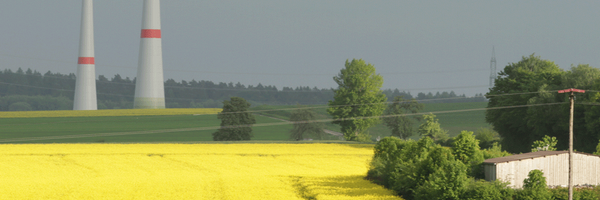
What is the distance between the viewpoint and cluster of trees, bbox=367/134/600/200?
36.9 meters

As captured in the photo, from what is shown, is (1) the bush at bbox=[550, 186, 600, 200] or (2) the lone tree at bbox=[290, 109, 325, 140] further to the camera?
(2) the lone tree at bbox=[290, 109, 325, 140]

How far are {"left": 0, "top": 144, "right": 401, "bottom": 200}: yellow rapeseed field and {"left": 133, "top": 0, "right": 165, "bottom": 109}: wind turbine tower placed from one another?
32.1 metres

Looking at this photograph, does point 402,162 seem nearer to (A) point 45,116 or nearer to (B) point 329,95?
(A) point 45,116

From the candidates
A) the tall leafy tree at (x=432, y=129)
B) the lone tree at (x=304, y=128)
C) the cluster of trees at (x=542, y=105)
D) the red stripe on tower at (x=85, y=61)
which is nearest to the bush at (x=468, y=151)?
the cluster of trees at (x=542, y=105)

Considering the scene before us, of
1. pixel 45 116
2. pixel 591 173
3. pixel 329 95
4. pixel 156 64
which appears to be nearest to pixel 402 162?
pixel 591 173

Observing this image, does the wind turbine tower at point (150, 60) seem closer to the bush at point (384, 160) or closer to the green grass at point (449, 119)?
the green grass at point (449, 119)

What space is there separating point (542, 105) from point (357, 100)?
109 feet

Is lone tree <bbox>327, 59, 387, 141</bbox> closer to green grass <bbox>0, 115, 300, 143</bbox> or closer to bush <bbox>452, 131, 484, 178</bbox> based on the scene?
green grass <bbox>0, 115, 300, 143</bbox>

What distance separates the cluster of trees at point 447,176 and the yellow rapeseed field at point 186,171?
1.82 m

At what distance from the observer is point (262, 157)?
64.7 meters

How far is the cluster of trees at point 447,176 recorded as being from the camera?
36.9 m

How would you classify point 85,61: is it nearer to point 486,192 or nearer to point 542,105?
point 542,105

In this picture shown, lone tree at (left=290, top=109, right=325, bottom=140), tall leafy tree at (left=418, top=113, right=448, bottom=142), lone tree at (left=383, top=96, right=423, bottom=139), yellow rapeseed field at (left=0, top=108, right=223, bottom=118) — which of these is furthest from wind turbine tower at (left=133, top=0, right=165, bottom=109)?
tall leafy tree at (left=418, top=113, right=448, bottom=142)

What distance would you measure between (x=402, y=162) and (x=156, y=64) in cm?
7071
